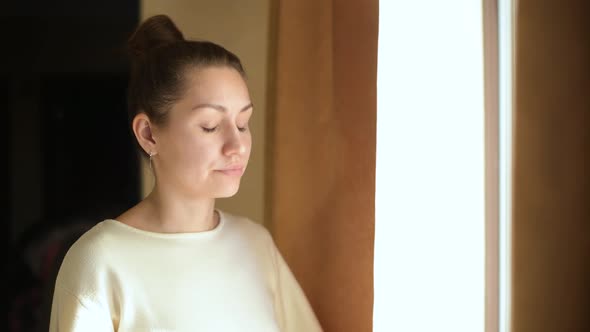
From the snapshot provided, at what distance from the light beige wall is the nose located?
17.3 inches

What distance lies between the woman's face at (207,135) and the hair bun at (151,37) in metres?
0.14

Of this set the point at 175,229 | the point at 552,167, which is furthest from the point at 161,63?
the point at 552,167

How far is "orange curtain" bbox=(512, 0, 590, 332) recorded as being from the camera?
45.1 inches

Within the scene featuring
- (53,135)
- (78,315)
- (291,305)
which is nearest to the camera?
(78,315)

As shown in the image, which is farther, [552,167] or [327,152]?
[327,152]

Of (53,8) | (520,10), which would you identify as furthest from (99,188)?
(520,10)

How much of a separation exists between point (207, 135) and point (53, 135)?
0.60 m

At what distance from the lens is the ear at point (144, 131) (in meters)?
1.17

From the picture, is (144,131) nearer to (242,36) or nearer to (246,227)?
(246,227)

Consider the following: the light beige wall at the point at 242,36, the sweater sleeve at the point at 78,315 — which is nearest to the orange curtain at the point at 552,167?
the light beige wall at the point at 242,36

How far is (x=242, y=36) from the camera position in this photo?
160 centimetres

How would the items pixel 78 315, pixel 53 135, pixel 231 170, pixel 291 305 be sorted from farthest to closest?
1. pixel 53 135
2. pixel 291 305
3. pixel 231 170
4. pixel 78 315

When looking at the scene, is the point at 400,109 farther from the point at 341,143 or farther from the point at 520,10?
the point at 520,10

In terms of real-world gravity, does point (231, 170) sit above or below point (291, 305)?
above
